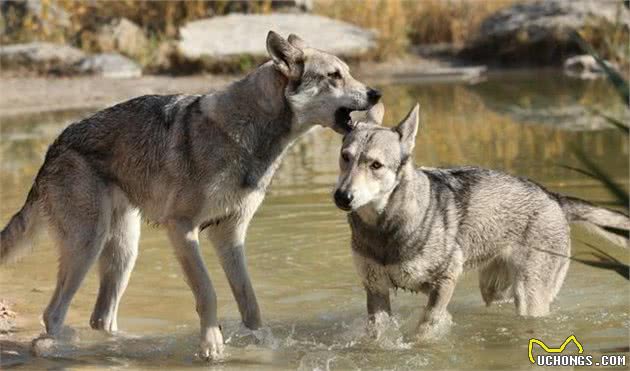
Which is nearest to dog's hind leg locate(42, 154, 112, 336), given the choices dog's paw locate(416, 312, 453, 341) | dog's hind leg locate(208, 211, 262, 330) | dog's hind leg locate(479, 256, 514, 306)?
dog's hind leg locate(208, 211, 262, 330)

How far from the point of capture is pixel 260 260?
383 inches

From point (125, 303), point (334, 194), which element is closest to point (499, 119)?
point (125, 303)

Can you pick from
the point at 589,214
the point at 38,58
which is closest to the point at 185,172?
the point at 589,214

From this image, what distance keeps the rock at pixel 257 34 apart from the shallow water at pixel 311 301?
6.86 meters

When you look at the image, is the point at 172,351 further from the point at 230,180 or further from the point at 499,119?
the point at 499,119

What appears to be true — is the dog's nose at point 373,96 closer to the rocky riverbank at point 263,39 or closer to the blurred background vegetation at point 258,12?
the rocky riverbank at point 263,39

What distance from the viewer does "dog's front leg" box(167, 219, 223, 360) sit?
7203 mm

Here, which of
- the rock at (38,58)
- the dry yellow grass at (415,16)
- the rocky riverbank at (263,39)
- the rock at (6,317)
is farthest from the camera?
the dry yellow grass at (415,16)

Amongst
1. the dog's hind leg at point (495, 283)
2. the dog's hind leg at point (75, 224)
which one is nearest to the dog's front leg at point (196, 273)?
the dog's hind leg at point (75, 224)

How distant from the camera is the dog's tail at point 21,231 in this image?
7.77 metres

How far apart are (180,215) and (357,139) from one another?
1.16 meters

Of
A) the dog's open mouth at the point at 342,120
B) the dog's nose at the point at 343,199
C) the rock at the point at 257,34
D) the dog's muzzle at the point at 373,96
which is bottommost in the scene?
the rock at the point at 257,34

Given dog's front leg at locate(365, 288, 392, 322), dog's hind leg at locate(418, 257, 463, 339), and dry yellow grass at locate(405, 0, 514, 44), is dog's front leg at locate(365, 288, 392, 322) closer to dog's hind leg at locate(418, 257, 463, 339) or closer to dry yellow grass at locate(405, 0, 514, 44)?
dog's hind leg at locate(418, 257, 463, 339)

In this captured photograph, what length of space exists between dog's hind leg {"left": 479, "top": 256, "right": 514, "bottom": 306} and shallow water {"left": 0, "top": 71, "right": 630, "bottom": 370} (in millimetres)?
109
